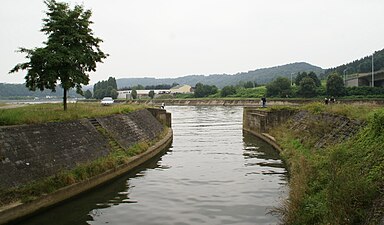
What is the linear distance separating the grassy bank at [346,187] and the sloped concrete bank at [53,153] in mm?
8175

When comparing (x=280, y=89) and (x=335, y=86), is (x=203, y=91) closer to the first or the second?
(x=280, y=89)

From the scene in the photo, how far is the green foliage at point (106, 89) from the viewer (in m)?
152

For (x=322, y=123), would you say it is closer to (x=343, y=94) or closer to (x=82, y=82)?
(x=82, y=82)

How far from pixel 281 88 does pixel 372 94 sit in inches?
1068

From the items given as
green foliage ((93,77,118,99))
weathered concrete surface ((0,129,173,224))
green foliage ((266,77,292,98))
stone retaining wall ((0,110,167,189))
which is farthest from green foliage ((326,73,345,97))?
green foliage ((93,77,118,99))

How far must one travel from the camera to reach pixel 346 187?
8828 millimetres

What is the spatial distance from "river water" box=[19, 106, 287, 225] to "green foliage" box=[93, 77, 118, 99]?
13129 centimetres

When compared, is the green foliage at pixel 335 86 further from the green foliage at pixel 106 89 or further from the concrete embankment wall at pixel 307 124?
the green foliage at pixel 106 89

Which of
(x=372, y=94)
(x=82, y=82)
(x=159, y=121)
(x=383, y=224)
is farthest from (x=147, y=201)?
(x=372, y=94)

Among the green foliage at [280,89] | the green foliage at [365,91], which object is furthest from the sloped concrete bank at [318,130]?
the green foliage at [280,89]

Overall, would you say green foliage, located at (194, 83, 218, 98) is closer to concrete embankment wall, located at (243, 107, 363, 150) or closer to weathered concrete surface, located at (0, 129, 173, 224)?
concrete embankment wall, located at (243, 107, 363, 150)

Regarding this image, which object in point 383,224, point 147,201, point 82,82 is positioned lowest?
point 147,201

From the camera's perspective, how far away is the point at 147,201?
554 inches

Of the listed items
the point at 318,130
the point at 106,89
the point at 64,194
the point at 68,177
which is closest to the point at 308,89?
the point at 318,130
